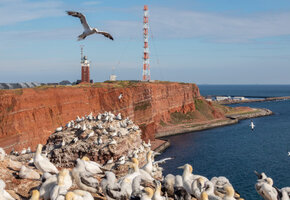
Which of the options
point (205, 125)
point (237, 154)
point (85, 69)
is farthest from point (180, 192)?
point (85, 69)

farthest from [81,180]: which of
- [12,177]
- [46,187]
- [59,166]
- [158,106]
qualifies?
[158,106]

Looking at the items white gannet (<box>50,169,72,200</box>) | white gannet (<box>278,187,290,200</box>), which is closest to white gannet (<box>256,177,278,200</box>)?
white gannet (<box>278,187,290,200</box>)

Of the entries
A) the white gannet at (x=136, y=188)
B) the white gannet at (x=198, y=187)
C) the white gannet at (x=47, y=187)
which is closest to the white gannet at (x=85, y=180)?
the white gannet at (x=47, y=187)

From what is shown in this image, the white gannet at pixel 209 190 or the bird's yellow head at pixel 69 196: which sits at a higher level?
the bird's yellow head at pixel 69 196

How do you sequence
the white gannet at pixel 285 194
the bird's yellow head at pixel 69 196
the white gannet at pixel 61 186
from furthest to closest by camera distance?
the white gannet at pixel 285 194, the white gannet at pixel 61 186, the bird's yellow head at pixel 69 196

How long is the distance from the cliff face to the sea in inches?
388

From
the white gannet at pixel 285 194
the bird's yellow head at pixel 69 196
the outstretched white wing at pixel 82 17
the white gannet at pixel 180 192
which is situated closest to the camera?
the bird's yellow head at pixel 69 196

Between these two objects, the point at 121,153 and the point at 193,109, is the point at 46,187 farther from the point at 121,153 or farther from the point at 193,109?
the point at 193,109

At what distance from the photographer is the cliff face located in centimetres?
4531

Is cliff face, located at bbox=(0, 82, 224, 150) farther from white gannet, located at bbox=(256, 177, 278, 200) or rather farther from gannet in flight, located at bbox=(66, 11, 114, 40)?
white gannet, located at bbox=(256, 177, 278, 200)

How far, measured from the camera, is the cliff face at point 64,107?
1784 inches

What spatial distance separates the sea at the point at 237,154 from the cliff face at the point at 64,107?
9848 mm

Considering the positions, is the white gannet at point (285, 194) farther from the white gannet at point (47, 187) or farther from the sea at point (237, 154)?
the sea at point (237, 154)

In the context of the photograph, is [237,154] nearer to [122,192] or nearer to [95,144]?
[95,144]
